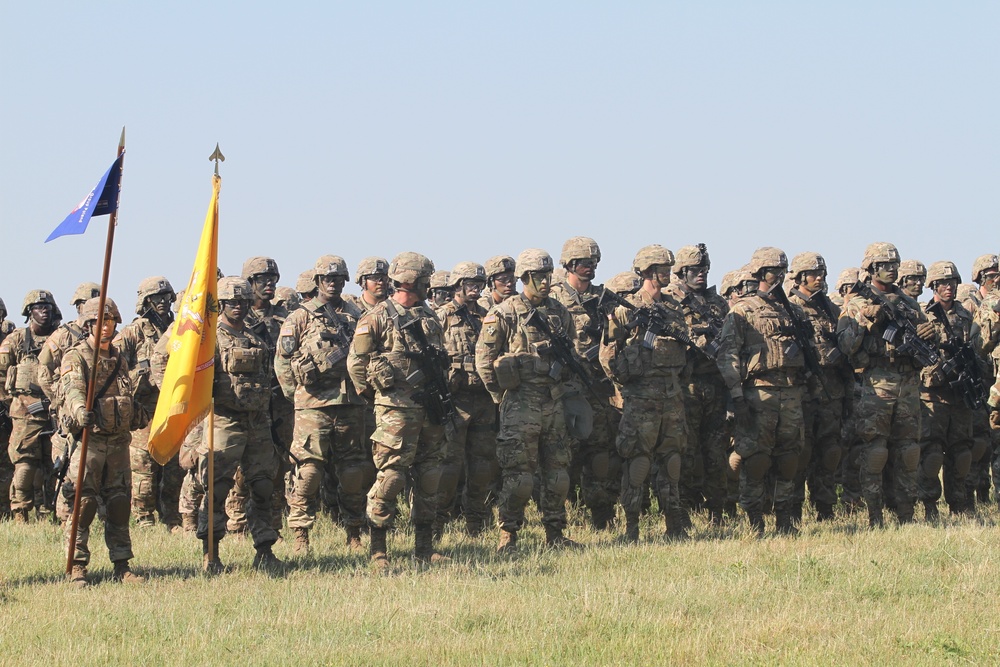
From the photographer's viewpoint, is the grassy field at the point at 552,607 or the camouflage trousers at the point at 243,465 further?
the camouflage trousers at the point at 243,465

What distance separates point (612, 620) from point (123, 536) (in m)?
4.71

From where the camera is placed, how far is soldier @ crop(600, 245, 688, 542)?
13.2m

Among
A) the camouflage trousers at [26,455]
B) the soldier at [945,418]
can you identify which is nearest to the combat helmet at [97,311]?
the camouflage trousers at [26,455]

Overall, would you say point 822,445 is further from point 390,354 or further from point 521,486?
point 390,354

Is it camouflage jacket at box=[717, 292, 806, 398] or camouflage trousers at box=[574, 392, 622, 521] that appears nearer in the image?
camouflage jacket at box=[717, 292, 806, 398]

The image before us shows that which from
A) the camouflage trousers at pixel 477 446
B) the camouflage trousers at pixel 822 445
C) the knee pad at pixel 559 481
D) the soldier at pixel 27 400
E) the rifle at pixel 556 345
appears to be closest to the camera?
the rifle at pixel 556 345

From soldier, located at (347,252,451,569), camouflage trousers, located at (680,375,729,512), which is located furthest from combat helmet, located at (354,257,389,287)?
camouflage trousers, located at (680,375,729,512)

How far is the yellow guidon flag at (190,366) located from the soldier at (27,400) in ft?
16.7

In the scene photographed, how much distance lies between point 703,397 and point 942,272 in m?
3.14

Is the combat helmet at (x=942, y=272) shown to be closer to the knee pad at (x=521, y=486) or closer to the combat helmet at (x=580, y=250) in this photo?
the combat helmet at (x=580, y=250)

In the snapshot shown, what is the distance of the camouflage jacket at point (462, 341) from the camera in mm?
14266

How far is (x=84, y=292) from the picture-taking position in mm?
16594

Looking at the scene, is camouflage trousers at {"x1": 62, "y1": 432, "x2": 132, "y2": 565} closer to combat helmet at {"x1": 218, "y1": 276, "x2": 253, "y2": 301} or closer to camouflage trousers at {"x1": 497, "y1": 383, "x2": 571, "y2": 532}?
combat helmet at {"x1": 218, "y1": 276, "x2": 253, "y2": 301}

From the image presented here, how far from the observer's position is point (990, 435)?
15.8m
